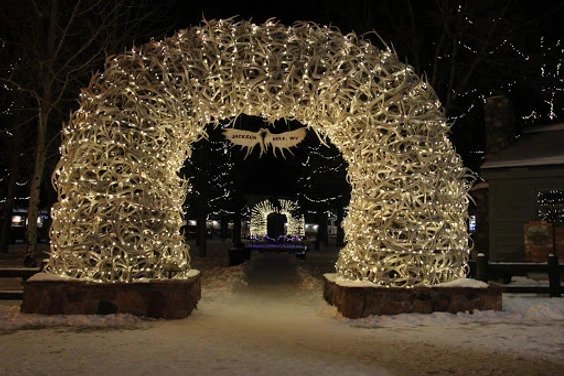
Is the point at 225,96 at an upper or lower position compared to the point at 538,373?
upper

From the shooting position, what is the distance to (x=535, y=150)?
16547mm

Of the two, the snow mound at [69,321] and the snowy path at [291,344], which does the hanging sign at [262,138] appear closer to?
the snowy path at [291,344]

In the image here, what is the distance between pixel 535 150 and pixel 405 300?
10016 millimetres

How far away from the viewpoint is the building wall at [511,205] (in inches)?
626

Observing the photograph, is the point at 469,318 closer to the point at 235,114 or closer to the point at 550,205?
the point at 235,114

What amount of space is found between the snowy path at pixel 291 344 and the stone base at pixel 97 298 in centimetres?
22

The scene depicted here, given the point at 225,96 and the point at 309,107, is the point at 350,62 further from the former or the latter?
the point at 225,96

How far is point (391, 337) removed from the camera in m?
7.39

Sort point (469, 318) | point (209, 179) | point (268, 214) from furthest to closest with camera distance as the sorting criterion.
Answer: point (268, 214), point (209, 179), point (469, 318)

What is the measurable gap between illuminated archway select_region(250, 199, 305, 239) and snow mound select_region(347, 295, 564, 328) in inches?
1169

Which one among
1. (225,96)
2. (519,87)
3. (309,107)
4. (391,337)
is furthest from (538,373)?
(519,87)

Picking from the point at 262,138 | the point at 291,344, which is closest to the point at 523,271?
the point at 262,138

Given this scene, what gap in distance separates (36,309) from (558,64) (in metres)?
21.0

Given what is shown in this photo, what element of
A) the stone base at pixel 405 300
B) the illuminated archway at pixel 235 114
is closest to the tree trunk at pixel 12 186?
the illuminated archway at pixel 235 114
